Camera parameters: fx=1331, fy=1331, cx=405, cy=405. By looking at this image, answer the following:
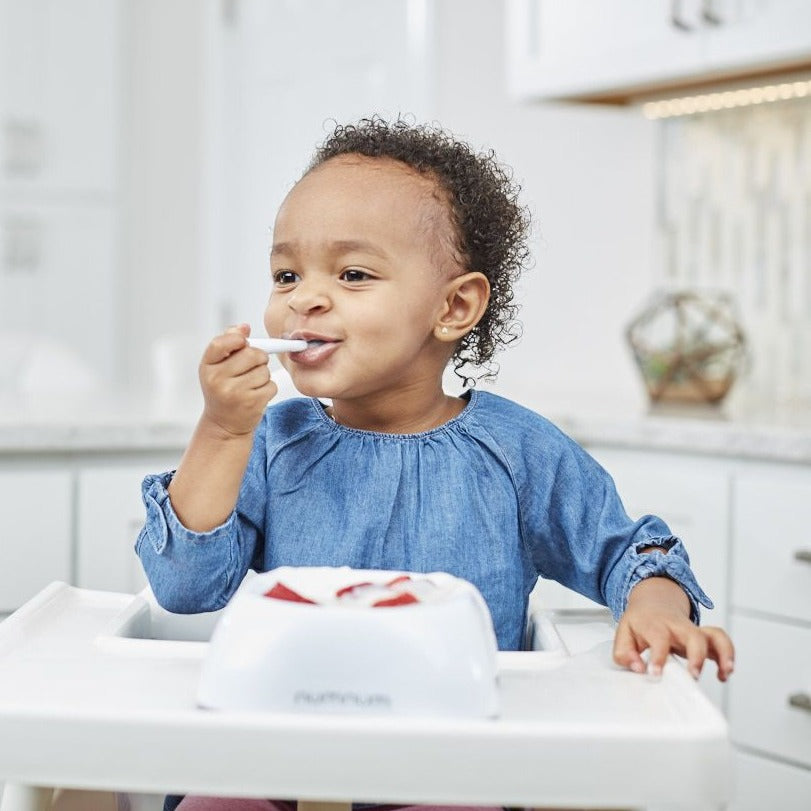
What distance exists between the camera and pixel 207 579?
1.01 m

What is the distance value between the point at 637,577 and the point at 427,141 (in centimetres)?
41

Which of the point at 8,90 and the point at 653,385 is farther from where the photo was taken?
the point at 8,90

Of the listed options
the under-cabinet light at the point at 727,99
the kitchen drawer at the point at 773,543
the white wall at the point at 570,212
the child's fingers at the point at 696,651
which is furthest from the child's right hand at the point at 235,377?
Result: the white wall at the point at 570,212

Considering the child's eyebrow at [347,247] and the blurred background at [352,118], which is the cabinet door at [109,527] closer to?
the blurred background at [352,118]

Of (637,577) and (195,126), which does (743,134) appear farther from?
(195,126)

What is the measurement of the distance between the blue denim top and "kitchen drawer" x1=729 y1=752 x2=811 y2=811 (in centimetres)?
86

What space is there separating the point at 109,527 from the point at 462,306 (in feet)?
2.74

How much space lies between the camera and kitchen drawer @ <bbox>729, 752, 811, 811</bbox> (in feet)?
6.04

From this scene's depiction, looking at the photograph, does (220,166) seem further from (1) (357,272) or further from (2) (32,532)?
(1) (357,272)

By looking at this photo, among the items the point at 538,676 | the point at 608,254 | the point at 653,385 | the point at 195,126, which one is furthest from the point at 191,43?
the point at 538,676

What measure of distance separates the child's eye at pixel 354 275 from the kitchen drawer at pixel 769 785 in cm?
107

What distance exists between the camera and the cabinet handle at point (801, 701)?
1.82 metres

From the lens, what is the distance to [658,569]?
1.02 m

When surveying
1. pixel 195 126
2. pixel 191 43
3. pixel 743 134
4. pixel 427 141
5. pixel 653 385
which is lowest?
pixel 653 385
